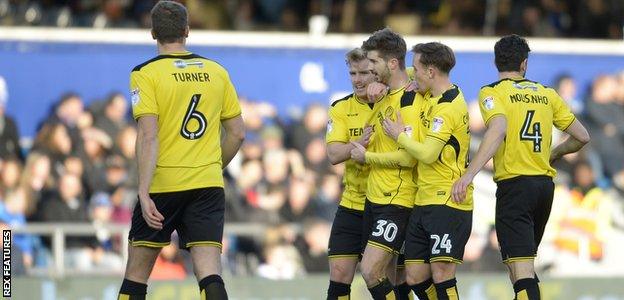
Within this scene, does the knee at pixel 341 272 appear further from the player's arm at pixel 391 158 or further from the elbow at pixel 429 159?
the elbow at pixel 429 159

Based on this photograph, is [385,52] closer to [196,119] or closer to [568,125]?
[568,125]

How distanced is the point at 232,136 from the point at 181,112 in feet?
1.70

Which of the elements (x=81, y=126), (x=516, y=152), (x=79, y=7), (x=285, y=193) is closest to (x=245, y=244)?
(x=285, y=193)

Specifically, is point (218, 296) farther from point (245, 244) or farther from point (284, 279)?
point (245, 244)

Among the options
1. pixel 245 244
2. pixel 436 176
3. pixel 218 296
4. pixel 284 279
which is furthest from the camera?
pixel 245 244

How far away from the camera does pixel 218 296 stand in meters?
9.01

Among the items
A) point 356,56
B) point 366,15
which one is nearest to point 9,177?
point 366,15

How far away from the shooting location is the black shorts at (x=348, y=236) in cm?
1044

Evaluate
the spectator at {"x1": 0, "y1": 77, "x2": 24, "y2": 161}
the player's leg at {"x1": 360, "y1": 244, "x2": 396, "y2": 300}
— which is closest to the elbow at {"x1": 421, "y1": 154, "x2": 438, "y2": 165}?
the player's leg at {"x1": 360, "y1": 244, "x2": 396, "y2": 300}

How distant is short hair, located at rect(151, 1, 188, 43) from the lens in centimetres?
903

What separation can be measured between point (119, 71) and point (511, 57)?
7.96 m

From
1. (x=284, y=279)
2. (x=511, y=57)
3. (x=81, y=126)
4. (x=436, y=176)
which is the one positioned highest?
(x=511, y=57)

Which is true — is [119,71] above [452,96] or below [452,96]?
below

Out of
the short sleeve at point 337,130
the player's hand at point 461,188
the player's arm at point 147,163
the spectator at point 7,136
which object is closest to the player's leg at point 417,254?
the player's hand at point 461,188
